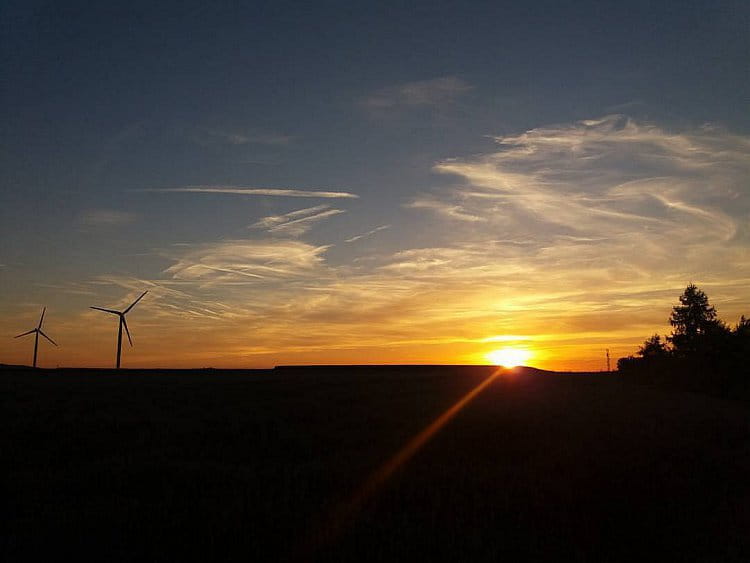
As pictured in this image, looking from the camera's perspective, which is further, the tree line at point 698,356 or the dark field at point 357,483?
the tree line at point 698,356

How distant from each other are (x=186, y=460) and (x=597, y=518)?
604 inches

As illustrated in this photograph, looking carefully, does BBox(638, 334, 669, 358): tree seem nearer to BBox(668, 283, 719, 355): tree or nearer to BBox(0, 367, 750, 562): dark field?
BBox(668, 283, 719, 355): tree

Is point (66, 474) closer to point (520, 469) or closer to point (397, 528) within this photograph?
point (397, 528)

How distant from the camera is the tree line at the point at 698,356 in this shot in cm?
8369

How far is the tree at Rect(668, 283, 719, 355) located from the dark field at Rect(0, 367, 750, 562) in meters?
58.0

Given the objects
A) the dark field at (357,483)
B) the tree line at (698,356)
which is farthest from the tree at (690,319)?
the dark field at (357,483)

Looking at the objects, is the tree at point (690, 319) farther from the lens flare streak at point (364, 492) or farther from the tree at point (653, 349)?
the lens flare streak at point (364, 492)

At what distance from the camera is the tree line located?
83688 millimetres

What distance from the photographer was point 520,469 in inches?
1002

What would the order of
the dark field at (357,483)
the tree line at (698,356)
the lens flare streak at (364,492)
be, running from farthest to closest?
the tree line at (698,356)
the lens flare streak at (364,492)
the dark field at (357,483)

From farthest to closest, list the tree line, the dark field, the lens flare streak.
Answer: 1. the tree line
2. the lens flare streak
3. the dark field

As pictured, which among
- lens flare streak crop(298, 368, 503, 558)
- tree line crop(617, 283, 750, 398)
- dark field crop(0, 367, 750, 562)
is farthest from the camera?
tree line crop(617, 283, 750, 398)

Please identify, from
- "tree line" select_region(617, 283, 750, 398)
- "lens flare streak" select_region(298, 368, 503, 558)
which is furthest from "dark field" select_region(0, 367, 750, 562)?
"tree line" select_region(617, 283, 750, 398)

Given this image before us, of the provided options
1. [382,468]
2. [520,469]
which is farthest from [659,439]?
[382,468]
